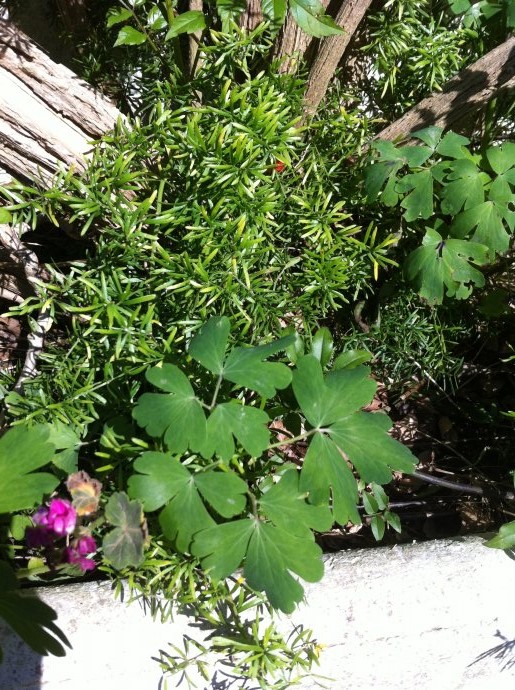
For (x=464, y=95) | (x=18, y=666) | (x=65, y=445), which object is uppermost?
(x=464, y=95)

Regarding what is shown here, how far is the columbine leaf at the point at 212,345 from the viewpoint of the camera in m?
1.42

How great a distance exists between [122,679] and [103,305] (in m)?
0.95

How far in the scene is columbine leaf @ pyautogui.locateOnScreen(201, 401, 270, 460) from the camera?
4.53ft

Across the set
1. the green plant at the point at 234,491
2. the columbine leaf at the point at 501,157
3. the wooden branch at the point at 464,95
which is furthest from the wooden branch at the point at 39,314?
the columbine leaf at the point at 501,157

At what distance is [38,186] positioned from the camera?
1821 millimetres

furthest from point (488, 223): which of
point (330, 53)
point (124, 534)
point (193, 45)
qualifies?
point (124, 534)

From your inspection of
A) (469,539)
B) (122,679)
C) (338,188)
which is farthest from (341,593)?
(338,188)

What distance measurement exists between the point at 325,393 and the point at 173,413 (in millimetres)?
363

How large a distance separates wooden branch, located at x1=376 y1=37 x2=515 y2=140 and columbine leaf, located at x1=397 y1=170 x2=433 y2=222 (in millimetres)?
234

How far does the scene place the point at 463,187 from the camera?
184 cm

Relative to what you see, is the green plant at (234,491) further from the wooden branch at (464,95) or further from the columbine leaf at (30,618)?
the wooden branch at (464,95)

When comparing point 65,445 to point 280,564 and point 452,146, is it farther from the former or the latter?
point 452,146

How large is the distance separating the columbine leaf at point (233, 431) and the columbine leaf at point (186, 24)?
3.28ft

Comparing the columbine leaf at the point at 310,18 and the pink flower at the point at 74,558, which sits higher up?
the columbine leaf at the point at 310,18
